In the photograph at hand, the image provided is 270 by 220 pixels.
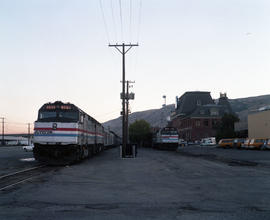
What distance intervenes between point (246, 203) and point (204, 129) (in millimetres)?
89306

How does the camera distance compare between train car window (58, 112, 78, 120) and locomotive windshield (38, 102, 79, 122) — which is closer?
locomotive windshield (38, 102, 79, 122)

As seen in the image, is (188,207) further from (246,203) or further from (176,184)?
(176,184)

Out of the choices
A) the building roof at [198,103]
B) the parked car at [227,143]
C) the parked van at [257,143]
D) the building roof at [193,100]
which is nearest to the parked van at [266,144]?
the parked van at [257,143]

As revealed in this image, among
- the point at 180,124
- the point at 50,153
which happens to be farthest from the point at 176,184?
the point at 180,124

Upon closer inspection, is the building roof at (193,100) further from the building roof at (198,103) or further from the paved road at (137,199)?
the paved road at (137,199)

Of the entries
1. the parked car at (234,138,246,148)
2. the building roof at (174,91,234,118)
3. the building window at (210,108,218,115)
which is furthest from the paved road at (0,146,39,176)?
the building roof at (174,91,234,118)

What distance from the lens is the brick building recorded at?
95344 millimetres

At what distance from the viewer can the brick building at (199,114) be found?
9534cm

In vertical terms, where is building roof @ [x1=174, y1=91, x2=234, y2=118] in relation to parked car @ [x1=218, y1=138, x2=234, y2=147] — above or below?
above

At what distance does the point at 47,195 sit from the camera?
8953mm

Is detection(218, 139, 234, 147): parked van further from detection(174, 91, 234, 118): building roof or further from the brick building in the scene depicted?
detection(174, 91, 234, 118): building roof

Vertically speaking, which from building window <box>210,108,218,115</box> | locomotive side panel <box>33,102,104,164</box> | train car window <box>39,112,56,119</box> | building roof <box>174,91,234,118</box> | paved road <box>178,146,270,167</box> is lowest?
paved road <box>178,146,270,167</box>

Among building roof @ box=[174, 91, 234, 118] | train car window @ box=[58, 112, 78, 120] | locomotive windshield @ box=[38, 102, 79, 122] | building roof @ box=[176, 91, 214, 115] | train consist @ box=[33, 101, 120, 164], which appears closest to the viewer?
train consist @ box=[33, 101, 120, 164]

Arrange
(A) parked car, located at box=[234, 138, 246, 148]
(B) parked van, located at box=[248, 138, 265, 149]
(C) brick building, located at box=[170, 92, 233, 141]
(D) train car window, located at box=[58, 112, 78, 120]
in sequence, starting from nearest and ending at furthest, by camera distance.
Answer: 1. (D) train car window, located at box=[58, 112, 78, 120]
2. (B) parked van, located at box=[248, 138, 265, 149]
3. (A) parked car, located at box=[234, 138, 246, 148]
4. (C) brick building, located at box=[170, 92, 233, 141]
